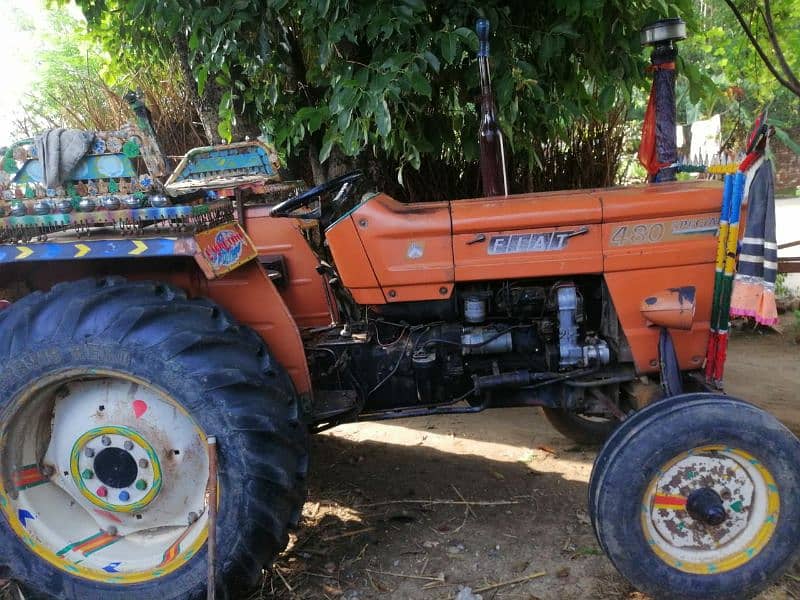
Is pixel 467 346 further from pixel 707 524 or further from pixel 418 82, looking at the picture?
pixel 418 82

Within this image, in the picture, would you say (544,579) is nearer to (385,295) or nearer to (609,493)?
(609,493)

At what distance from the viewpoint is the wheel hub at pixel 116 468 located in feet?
7.34

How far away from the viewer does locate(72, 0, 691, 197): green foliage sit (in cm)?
284

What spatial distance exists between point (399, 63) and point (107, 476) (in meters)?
2.03

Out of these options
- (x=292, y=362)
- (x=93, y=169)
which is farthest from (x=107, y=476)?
(x=93, y=169)

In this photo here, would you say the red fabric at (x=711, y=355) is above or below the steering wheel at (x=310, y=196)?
below

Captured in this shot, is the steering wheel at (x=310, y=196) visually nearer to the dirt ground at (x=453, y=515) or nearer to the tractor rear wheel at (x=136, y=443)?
the tractor rear wheel at (x=136, y=443)

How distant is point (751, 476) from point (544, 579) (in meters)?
0.80

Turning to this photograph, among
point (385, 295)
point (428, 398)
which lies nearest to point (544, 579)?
point (428, 398)

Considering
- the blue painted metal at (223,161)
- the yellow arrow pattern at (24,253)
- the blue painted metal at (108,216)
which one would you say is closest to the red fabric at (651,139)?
the blue painted metal at (223,161)

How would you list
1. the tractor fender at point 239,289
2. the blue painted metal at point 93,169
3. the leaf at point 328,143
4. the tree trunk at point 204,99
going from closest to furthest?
1. the blue painted metal at point 93,169
2. the tractor fender at point 239,289
3. the leaf at point 328,143
4. the tree trunk at point 204,99

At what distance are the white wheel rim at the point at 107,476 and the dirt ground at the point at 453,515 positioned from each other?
433mm

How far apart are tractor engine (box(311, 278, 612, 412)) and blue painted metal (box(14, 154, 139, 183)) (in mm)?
979

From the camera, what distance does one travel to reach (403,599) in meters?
2.28
